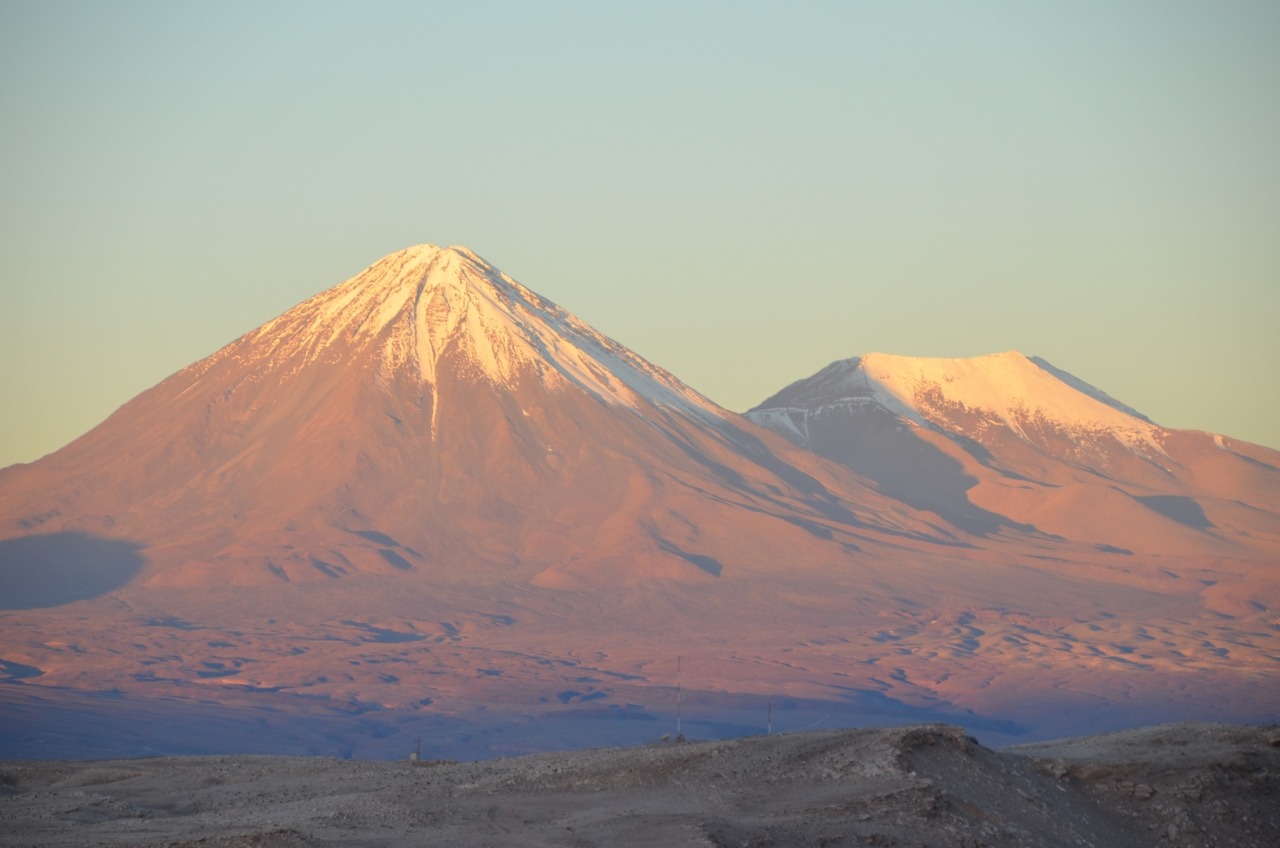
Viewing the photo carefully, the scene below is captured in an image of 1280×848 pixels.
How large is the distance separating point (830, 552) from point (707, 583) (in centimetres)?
1433

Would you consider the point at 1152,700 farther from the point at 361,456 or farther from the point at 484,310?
the point at 484,310

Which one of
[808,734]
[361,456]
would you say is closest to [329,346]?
[361,456]

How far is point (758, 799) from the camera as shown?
28.7 m

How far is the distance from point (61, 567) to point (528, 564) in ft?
134

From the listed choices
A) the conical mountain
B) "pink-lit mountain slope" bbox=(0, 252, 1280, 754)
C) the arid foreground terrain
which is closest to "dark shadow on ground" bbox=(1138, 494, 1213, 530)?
"pink-lit mountain slope" bbox=(0, 252, 1280, 754)

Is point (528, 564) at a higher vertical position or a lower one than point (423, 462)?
lower

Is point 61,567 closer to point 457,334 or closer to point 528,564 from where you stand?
point 528,564

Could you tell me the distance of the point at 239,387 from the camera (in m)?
174

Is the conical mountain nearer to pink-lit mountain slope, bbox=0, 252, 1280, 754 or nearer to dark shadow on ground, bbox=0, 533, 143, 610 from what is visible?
pink-lit mountain slope, bbox=0, 252, 1280, 754

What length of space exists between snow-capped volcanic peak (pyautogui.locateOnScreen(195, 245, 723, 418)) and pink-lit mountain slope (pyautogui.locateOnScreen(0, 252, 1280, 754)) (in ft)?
1.65

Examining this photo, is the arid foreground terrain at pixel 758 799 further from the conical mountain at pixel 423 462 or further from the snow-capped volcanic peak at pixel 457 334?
the snow-capped volcanic peak at pixel 457 334

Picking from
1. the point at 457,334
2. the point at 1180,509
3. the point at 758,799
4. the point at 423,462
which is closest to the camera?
the point at 758,799

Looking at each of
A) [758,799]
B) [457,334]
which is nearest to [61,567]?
[457,334]

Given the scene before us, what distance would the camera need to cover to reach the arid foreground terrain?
2656 cm
